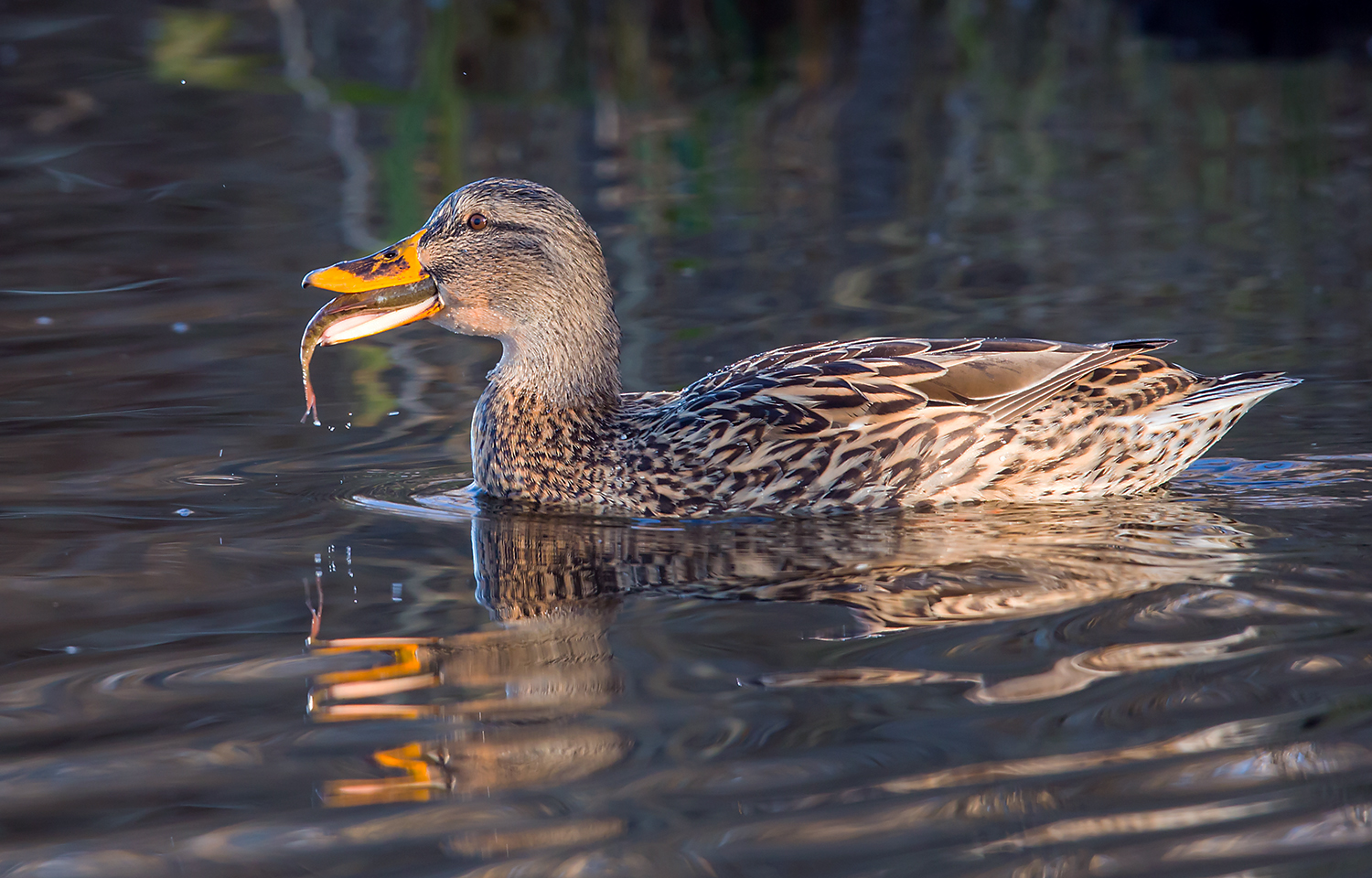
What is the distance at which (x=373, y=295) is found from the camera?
649 cm

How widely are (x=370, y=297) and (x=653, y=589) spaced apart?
1972 millimetres

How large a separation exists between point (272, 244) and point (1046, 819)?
9148 millimetres

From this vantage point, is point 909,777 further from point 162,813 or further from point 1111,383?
point 1111,383

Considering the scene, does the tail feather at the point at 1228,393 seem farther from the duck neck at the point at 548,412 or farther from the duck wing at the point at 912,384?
the duck neck at the point at 548,412

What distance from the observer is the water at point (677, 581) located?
11.7ft

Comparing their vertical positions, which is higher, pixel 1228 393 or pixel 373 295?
pixel 373 295

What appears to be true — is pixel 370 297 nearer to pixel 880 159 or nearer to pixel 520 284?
pixel 520 284

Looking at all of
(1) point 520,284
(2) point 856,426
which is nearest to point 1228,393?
(2) point 856,426

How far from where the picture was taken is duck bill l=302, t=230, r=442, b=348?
20.9ft

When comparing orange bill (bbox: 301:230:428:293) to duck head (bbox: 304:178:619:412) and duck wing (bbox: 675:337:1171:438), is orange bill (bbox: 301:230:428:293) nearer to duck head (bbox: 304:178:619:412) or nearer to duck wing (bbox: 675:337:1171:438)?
duck head (bbox: 304:178:619:412)

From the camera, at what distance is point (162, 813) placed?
3664 millimetres

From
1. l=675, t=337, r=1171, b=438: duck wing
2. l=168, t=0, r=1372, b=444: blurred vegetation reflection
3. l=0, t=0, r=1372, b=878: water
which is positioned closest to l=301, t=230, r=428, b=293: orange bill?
l=0, t=0, r=1372, b=878: water

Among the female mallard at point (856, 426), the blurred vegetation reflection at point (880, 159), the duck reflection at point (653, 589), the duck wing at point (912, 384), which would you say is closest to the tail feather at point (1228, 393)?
the female mallard at point (856, 426)

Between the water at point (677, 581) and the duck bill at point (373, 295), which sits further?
the duck bill at point (373, 295)
